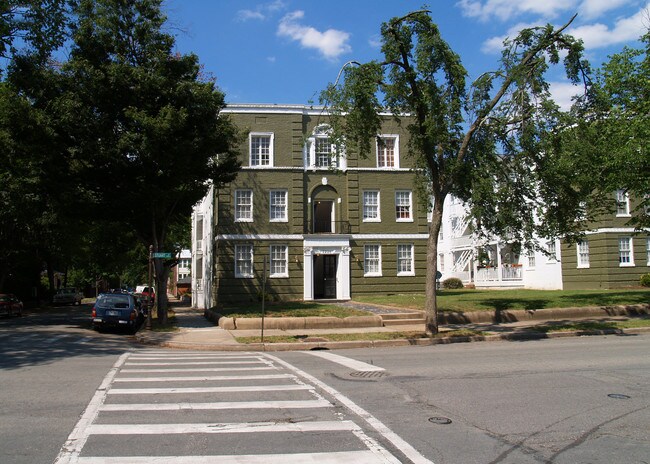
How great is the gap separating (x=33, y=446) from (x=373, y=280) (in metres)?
28.0

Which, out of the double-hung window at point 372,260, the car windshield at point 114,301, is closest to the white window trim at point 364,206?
the double-hung window at point 372,260

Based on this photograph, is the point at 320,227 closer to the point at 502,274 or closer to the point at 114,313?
the point at 502,274

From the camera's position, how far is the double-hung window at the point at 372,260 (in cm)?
3328

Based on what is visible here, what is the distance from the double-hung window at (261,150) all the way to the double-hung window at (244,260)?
5.02 meters

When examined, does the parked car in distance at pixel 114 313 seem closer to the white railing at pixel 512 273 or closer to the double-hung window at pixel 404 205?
the double-hung window at pixel 404 205

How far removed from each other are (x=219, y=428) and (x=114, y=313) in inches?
673

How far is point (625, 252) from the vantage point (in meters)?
34.2

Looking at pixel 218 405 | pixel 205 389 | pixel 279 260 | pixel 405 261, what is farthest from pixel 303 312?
pixel 218 405

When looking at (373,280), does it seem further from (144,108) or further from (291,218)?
(144,108)

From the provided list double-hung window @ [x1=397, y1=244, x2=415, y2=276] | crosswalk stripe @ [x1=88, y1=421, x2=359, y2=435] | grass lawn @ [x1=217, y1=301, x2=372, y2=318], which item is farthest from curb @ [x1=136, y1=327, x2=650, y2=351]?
double-hung window @ [x1=397, y1=244, x2=415, y2=276]

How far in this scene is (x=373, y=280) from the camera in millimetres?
33188

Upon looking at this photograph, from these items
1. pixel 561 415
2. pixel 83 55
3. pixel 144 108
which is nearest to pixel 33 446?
pixel 561 415

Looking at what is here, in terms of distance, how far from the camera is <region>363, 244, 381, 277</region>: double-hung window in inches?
1310

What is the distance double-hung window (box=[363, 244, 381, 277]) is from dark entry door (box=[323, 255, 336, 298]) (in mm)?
1988
